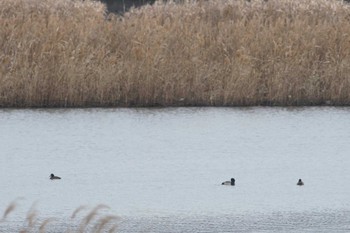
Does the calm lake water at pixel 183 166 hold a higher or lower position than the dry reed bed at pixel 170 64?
lower

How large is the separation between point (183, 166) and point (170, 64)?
4.75 meters

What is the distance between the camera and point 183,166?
11078 millimetres

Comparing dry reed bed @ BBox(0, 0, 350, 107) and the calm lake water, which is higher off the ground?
dry reed bed @ BBox(0, 0, 350, 107)

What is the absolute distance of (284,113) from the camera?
1470 centimetres

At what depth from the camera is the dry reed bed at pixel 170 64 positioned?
49.6 feet

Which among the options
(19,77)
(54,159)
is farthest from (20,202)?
(19,77)

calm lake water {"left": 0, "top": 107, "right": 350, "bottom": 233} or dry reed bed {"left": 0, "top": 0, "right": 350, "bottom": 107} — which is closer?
calm lake water {"left": 0, "top": 107, "right": 350, "bottom": 233}

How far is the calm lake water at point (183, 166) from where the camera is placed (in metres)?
8.88

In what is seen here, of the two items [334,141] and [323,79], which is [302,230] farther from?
[323,79]

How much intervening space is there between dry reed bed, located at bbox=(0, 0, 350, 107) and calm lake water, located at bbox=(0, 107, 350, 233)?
432mm

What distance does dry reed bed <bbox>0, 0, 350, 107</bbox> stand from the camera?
15109 millimetres

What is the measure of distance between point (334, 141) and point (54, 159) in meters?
3.34

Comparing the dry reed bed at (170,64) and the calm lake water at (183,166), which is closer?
the calm lake water at (183,166)

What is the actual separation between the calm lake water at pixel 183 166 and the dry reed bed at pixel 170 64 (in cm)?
43
